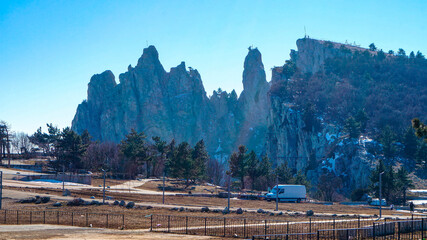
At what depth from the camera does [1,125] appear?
359ft

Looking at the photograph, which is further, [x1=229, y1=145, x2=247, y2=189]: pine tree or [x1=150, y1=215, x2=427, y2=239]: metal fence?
[x1=229, y1=145, x2=247, y2=189]: pine tree

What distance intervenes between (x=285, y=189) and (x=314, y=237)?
42.5 m

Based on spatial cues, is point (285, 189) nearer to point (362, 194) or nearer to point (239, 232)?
point (362, 194)

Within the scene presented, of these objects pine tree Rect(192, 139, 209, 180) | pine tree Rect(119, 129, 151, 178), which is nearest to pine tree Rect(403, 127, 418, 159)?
pine tree Rect(192, 139, 209, 180)

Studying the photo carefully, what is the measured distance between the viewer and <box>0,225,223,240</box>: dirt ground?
2552cm

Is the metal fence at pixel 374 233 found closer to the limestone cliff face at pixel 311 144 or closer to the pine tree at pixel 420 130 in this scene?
the pine tree at pixel 420 130

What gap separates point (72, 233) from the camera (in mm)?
27172

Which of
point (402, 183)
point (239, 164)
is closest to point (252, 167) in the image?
point (239, 164)

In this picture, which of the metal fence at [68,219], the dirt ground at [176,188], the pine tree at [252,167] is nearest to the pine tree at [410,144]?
the pine tree at [252,167]

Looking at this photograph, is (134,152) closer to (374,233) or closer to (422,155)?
(422,155)

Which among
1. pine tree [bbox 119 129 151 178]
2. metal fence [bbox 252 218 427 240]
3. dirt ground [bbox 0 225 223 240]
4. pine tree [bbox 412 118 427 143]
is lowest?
dirt ground [bbox 0 225 223 240]

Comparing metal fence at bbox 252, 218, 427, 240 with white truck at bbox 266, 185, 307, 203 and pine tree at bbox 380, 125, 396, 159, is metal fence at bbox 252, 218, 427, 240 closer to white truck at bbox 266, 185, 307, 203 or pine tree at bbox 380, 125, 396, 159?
white truck at bbox 266, 185, 307, 203

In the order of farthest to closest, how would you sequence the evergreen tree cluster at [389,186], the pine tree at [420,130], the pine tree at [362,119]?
the pine tree at [362,119], the evergreen tree cluster at [389,186], the pine tree at [420,130]

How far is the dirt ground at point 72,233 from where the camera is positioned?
25.5 meters
